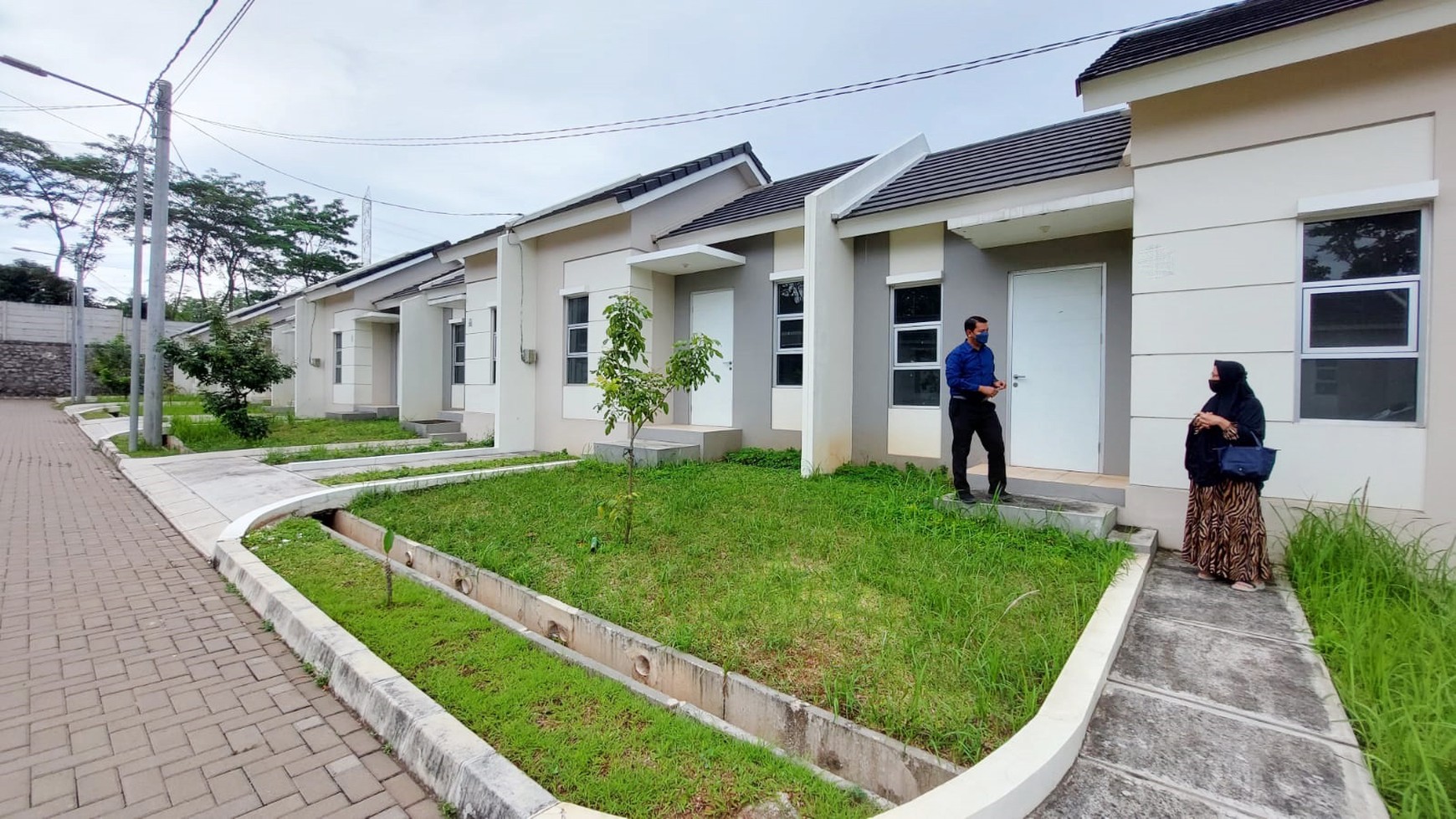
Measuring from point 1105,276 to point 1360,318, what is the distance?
217cm

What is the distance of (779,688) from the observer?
2.76m

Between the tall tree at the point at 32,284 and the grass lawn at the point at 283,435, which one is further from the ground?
the tall tree at the point at 32,284

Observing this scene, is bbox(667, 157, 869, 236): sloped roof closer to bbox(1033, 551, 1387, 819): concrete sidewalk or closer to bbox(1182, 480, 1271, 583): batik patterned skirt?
bbox(1182, 480, 1271, 583): batik patterned skirt

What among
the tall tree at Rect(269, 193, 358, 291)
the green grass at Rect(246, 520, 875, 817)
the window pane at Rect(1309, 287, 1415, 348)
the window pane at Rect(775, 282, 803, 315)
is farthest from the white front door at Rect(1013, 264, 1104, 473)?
the tall tree at Rect(269, 193, 358, 291)

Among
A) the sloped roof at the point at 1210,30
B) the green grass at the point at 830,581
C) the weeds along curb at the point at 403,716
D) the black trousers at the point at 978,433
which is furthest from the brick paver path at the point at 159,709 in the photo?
the sloped roof at the point at 1210,30

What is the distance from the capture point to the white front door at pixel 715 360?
9.23m

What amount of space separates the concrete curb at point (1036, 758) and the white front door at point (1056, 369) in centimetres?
394

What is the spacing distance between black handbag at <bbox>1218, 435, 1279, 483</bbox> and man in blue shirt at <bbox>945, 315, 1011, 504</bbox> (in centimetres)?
155

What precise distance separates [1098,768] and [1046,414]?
5.06 meters

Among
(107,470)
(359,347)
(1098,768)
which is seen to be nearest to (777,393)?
(1098,768)

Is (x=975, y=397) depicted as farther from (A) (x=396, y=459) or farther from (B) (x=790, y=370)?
(A) (x=396, y=459)

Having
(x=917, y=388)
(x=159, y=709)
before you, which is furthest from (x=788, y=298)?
(x=159, y=709)

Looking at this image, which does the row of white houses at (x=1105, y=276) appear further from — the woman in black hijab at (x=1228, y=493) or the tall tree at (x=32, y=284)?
the tall tree at (x=32, y=284)

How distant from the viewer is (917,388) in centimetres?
759
